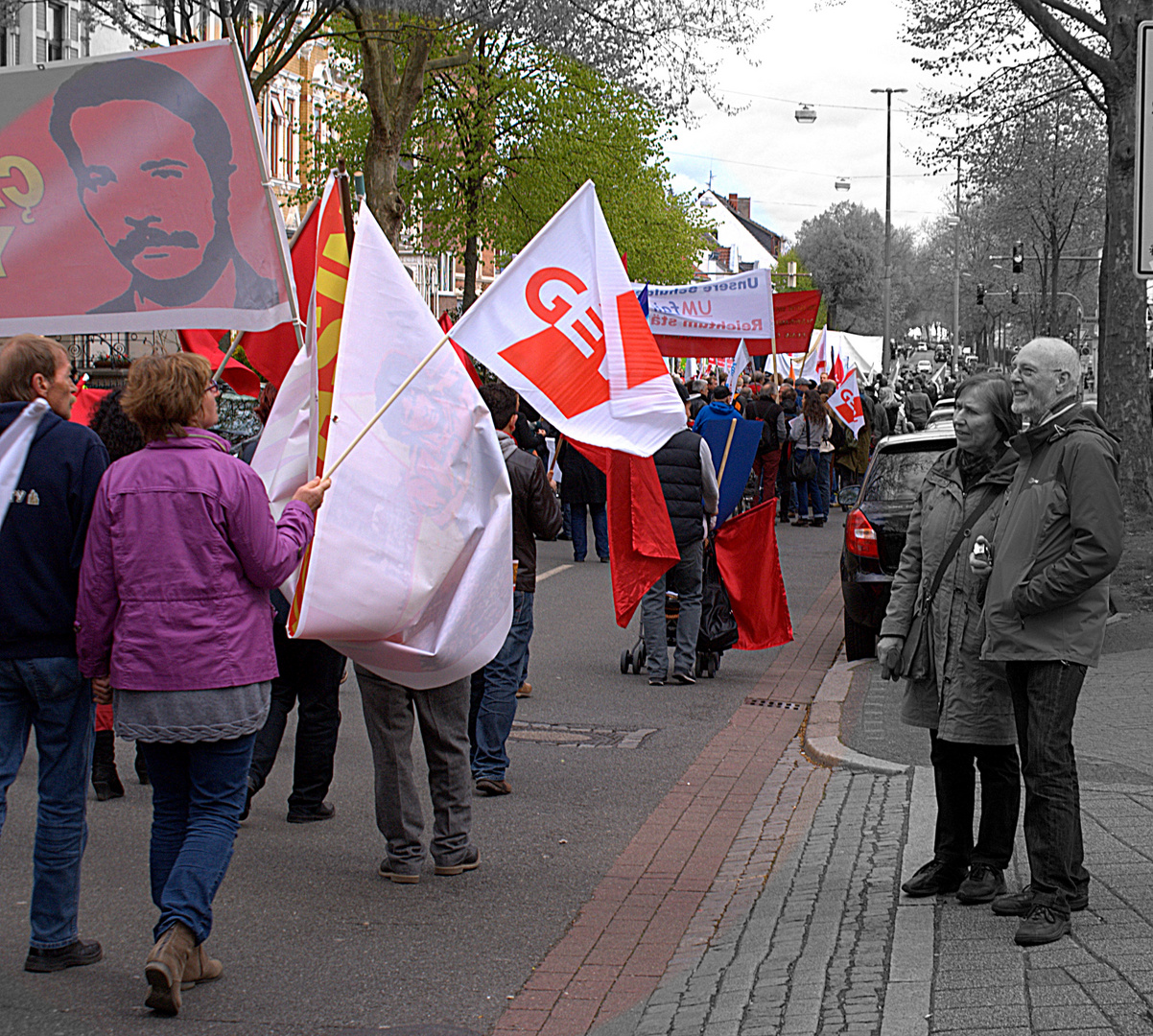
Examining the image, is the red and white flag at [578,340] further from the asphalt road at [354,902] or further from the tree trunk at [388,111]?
the tree trunk at [388,111]

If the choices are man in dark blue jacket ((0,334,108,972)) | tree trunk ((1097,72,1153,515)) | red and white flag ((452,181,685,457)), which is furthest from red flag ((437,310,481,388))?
tree trunk ((1097,72,1153,515))

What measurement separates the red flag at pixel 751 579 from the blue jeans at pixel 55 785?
6.09 meters

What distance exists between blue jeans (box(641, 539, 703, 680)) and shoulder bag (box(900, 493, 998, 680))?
493 cm

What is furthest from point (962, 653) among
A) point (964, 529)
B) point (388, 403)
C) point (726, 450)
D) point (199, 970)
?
point (726, 450)

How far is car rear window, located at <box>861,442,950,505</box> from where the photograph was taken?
1034 cm

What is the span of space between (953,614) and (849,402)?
1732cm

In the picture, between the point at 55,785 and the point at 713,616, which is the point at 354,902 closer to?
the point at 55,785

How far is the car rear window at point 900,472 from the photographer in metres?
10.3

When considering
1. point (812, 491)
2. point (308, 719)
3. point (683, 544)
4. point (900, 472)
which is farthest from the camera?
point (812, 491)

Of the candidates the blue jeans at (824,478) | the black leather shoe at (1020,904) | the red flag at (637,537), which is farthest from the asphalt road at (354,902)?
the blue jeans at (824,478)

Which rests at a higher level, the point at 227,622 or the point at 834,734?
the point at 227,622

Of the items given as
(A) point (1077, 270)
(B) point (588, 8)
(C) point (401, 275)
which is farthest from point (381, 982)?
(A) point (1077, 270)

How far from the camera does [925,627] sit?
5086mm

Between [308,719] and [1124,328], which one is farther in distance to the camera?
[1124,328]
